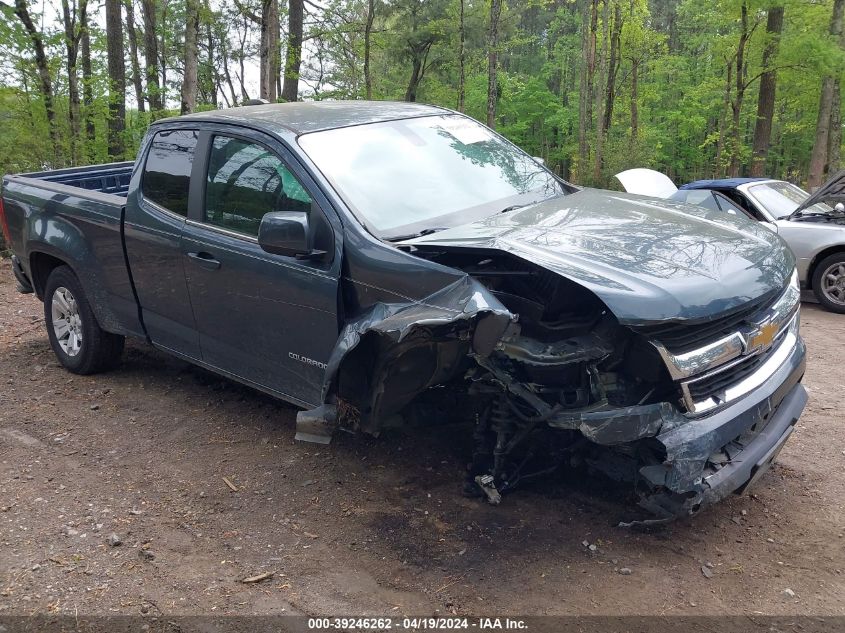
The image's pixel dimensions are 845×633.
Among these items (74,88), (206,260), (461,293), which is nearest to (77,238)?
(206,260)

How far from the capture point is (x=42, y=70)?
11891 millimetres

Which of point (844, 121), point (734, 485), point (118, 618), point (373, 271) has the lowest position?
point (118, 618)

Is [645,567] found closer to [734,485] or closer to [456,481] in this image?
[734,485]

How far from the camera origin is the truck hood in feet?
10.1

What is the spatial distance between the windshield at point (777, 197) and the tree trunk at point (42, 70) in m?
10.8

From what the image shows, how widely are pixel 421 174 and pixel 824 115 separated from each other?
563 inches

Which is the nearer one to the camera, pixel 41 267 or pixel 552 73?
pixel 41 267

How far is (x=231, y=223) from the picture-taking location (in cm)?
443

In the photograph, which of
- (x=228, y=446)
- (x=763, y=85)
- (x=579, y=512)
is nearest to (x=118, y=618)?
(x=228, y=446)

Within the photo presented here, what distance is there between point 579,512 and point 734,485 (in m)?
0.83

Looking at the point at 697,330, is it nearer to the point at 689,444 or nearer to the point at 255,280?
the point at 689,444

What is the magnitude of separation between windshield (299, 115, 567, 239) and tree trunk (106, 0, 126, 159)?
419 inches

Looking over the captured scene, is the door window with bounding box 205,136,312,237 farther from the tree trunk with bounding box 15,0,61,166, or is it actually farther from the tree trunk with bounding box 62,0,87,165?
the tree trunk with bounding box 62,0,87,165

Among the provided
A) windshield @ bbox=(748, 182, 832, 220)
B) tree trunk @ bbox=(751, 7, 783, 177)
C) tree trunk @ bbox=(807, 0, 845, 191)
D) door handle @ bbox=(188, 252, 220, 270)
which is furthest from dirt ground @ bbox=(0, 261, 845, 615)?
tree trunk @ bbox=(751, 7, 783, 177)
